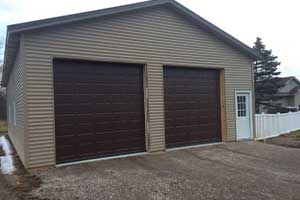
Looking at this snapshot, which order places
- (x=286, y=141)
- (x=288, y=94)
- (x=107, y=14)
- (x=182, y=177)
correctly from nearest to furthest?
(x=182, y=177)
(x=107, y=14)
(x=286, y=141)
(x=288, y=94)

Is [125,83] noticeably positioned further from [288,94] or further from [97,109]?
[288,94]

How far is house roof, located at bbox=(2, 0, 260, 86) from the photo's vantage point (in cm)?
733

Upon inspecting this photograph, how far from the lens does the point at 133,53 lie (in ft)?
30.2

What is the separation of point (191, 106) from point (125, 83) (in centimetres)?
285

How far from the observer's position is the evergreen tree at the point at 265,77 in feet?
96.9

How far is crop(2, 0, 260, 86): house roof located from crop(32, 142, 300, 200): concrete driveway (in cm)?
366

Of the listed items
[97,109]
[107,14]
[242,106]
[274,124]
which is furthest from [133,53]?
[274,124]

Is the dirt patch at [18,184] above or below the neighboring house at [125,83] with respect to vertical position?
below

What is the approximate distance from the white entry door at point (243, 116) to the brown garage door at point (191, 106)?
39.9 inches

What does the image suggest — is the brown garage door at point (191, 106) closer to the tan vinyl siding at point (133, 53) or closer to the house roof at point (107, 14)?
the tan vinyl siding at point (133, 53)

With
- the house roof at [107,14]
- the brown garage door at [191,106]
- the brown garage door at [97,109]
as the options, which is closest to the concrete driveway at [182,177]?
the brown garage door at [97,109]

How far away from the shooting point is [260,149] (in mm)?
10289

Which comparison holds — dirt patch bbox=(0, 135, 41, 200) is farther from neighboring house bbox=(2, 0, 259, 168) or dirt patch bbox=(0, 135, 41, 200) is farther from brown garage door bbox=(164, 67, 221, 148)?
brown garage door bbox=(164, 67, 221, 148)

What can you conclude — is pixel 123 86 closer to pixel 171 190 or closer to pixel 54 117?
A: pixel 54 117
